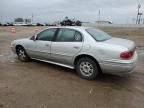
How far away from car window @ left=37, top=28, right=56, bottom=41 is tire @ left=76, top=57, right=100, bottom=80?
4.63 ft

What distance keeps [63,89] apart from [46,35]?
2365mm

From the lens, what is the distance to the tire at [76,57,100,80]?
5.23 meters

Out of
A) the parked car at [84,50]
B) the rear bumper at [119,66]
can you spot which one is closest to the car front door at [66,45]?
the parked car at [84,50]

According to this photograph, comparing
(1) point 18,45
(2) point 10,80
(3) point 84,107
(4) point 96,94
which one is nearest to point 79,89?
(4) point 96,94

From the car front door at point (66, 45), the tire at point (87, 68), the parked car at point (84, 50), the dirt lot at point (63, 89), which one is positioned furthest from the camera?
the car front door at point (66, 45)

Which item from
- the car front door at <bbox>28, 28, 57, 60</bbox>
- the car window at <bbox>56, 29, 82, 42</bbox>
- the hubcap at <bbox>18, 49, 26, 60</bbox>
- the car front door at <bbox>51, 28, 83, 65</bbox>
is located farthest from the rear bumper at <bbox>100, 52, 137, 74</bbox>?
the hubcap at <bbox>18, 49, 26, 60</bbox>

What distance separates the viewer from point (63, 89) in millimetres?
4730

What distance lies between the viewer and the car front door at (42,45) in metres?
6.22

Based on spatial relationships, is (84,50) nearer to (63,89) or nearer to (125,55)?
(125,55)

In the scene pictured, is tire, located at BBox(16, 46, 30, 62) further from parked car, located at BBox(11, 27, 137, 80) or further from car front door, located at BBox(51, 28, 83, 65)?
car front door, located at BBox(51, 28, 83, 65)

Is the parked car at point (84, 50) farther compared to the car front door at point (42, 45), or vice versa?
the car front door at point (42, 45)

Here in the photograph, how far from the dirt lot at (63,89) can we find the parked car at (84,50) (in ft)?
1.35

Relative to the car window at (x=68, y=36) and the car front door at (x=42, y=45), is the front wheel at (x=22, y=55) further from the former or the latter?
the car window at (x=68, y=36)

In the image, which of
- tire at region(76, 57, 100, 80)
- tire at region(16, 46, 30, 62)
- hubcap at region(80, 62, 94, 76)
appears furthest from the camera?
tire at region(16, 46, 30, 62)
